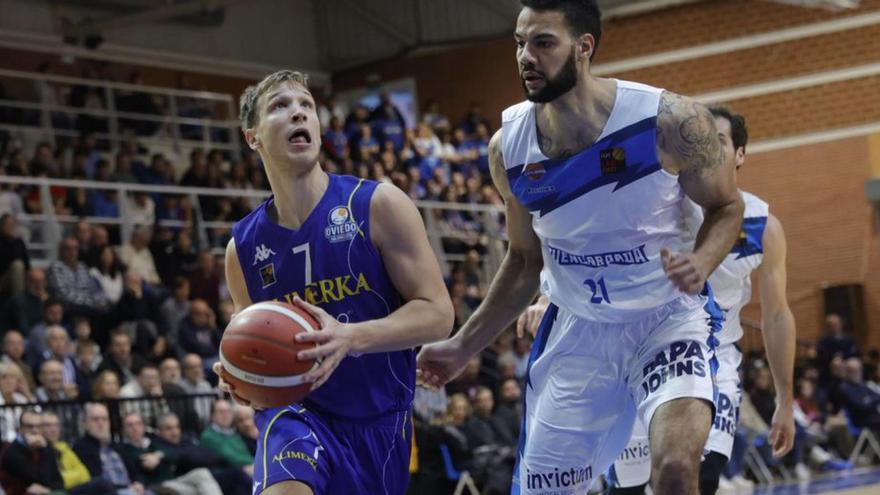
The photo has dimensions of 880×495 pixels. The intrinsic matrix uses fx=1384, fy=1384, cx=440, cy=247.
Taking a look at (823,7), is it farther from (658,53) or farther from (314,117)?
(314,117)

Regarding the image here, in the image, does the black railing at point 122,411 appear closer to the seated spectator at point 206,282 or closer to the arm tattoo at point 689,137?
the seated spectator at point 206,282

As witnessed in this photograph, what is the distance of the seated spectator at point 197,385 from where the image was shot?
1305cm

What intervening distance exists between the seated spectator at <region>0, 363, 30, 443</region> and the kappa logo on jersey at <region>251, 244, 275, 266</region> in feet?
21.7

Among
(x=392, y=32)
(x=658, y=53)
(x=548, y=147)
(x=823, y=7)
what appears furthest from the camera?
(x=392, y=32)

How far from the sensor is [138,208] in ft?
59.0

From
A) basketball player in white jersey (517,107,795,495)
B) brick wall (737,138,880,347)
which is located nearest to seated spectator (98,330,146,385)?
basketball player in white jersey (517,107,795,495)

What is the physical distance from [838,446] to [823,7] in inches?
340

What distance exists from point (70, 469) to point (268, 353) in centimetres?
718

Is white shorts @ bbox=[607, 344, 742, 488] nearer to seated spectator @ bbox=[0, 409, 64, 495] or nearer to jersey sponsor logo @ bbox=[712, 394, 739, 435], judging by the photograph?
jersey sponsor logo @ bbox=[712, 394, 739, 435]

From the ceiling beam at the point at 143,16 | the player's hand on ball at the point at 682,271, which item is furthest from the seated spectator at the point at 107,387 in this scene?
the ceiling beam at the point at 143,16

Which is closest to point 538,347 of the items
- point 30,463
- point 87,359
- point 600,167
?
point 600,167

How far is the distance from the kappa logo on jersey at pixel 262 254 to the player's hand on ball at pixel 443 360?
2.92 ft

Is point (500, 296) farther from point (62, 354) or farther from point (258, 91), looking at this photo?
point (62, 354)

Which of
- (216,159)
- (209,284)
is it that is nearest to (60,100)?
(216,159)
